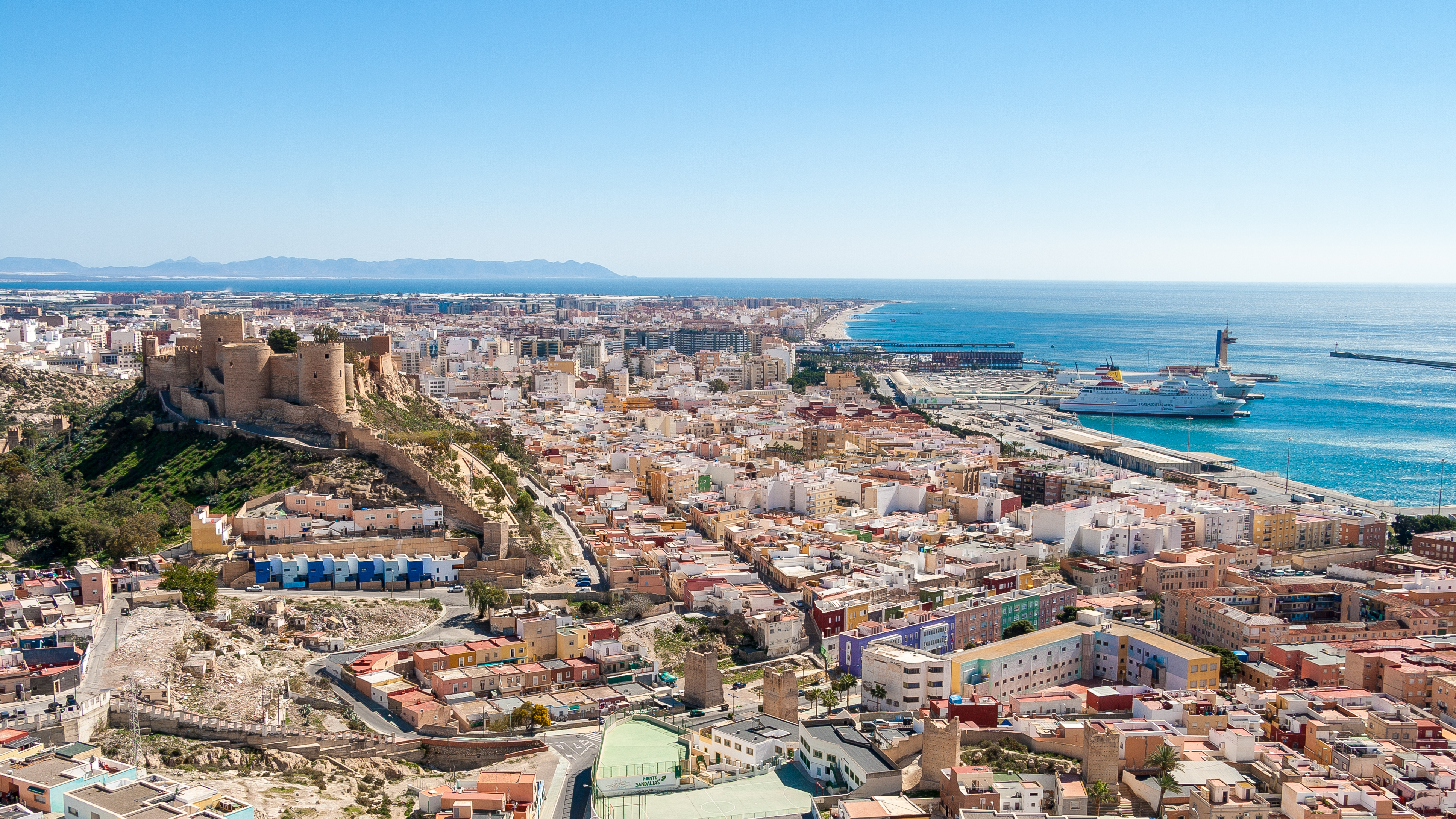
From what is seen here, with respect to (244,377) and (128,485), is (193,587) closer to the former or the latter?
(128,485)

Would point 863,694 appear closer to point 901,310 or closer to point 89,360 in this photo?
point 89,360

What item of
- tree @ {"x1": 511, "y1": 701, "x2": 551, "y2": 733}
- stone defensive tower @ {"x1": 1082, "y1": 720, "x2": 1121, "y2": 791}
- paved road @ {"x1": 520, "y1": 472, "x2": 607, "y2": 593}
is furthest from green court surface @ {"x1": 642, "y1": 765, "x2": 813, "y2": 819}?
paved road @ {"x1": 520, "y1": 472, "x2": 607, "y2": 593}

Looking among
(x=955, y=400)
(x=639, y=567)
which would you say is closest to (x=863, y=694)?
(x=639, y=567)

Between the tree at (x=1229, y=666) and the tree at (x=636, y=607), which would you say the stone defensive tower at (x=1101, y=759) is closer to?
the tree at (x=1229, y=666)

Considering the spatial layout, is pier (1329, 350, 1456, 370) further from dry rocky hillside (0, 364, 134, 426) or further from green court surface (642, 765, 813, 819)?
green court surface (642, 765, 813, 819)

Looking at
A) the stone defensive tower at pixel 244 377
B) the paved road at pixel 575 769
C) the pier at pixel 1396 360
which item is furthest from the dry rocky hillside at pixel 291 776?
the pier at pixel 1396 360

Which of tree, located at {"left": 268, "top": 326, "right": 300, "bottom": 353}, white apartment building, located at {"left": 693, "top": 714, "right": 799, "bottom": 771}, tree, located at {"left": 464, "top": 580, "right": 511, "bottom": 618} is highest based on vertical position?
tree, located at {"left": 268, "top": 326, "right": 300, "bottom": 353}
